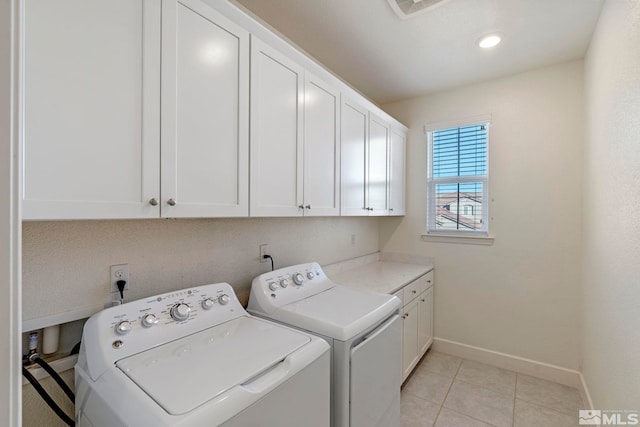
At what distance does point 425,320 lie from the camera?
8.84ft

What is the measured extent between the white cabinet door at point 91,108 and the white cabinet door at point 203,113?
50 millimetres

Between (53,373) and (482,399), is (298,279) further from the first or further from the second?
(482,399)

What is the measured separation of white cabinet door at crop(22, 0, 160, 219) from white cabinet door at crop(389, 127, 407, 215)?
214cm

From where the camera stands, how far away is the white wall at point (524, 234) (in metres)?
2.38

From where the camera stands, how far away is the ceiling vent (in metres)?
1.68

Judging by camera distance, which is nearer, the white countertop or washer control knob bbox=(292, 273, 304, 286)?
washer control knob bbox=(292, 273, 304, 286)

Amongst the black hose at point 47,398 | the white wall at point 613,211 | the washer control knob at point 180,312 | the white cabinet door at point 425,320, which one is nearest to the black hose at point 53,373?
the black hose at point 47,398

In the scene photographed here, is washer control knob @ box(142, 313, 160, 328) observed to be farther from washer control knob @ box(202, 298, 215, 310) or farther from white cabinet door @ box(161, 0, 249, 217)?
white cabinet door @ box(161, 0, 249, 217)

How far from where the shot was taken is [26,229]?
989mm

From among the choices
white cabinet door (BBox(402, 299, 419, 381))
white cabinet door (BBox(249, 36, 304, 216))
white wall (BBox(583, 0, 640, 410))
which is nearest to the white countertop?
white cabinet door (BBox(402, 299, 419, 381))

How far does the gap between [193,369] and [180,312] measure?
318 mm

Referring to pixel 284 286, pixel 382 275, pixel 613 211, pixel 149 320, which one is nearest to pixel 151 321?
pixel 149 320
